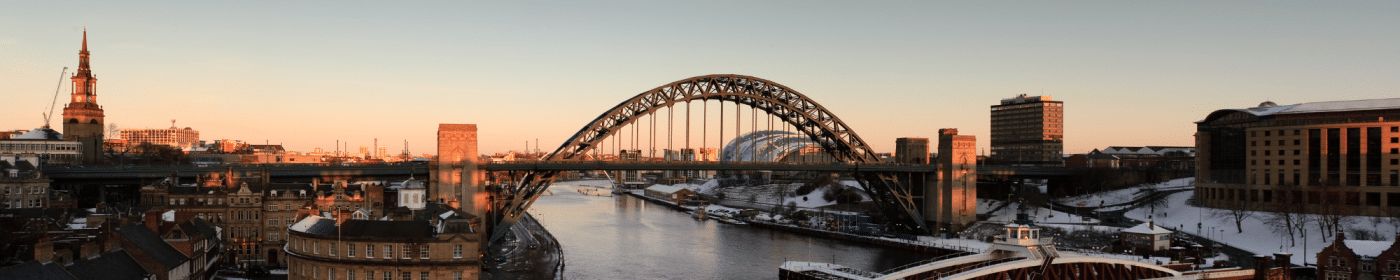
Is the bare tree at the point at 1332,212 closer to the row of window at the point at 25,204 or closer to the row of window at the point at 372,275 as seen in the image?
the row of window at the point at 372,275

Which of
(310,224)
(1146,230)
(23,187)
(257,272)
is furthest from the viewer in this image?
(1146,230)

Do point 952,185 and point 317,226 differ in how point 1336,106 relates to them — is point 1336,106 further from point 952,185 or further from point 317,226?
point 317,226

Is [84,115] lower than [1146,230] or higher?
higher

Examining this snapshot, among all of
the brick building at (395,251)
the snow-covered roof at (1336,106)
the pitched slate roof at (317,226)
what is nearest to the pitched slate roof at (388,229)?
the brick building at (395,251)

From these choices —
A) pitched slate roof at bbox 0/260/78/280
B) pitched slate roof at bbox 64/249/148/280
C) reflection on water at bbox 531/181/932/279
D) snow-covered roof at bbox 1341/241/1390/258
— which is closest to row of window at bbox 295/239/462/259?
pitched slate roof at bbox 64/249/148/280

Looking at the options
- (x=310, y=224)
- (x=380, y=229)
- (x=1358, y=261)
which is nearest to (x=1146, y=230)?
(x=1358, y=261)

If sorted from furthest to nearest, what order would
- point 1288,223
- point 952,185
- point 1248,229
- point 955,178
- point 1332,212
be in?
point 955,178
point 952,185
point 1248,229
point 1332,212
point 1288,223

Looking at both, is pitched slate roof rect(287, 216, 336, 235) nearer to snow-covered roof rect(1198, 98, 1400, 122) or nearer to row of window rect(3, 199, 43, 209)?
row of window rect(3, 199, 43, 209)
